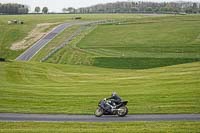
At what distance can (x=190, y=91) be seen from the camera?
104ft

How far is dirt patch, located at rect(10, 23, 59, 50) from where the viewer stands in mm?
83438

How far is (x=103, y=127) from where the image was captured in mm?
22641

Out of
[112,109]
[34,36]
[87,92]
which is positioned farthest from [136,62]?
[112,109]

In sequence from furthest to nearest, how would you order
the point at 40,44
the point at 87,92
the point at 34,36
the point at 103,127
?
the point at 34,36, the point at 40,44, the point at 87,92, the point at 103,127

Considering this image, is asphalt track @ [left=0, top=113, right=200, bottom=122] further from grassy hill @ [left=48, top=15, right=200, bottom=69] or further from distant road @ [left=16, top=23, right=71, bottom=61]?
distant road @ [left=16, top=23, right=71, bottom=61]

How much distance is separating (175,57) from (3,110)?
42285 mm

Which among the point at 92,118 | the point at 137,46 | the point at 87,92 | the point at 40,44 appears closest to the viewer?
the point at 92,118

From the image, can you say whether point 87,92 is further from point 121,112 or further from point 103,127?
point 103,127

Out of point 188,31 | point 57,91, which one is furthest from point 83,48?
point 57,91

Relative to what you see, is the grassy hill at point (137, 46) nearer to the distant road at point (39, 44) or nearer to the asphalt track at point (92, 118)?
the distant road at point (39, 44)

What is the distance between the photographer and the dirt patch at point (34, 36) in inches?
3285

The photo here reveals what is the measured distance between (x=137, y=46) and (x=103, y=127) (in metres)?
55.7

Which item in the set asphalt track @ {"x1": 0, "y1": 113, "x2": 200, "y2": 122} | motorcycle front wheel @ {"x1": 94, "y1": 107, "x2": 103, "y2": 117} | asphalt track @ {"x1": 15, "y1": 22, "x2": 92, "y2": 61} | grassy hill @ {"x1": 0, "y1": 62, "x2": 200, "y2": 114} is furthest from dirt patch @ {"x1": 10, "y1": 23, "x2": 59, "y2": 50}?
motorcycle front wheel @ {"x1": 94, "y1": 107, "x2": 103, "y2": 117}

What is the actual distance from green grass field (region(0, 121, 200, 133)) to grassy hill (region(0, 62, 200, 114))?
3374mm
